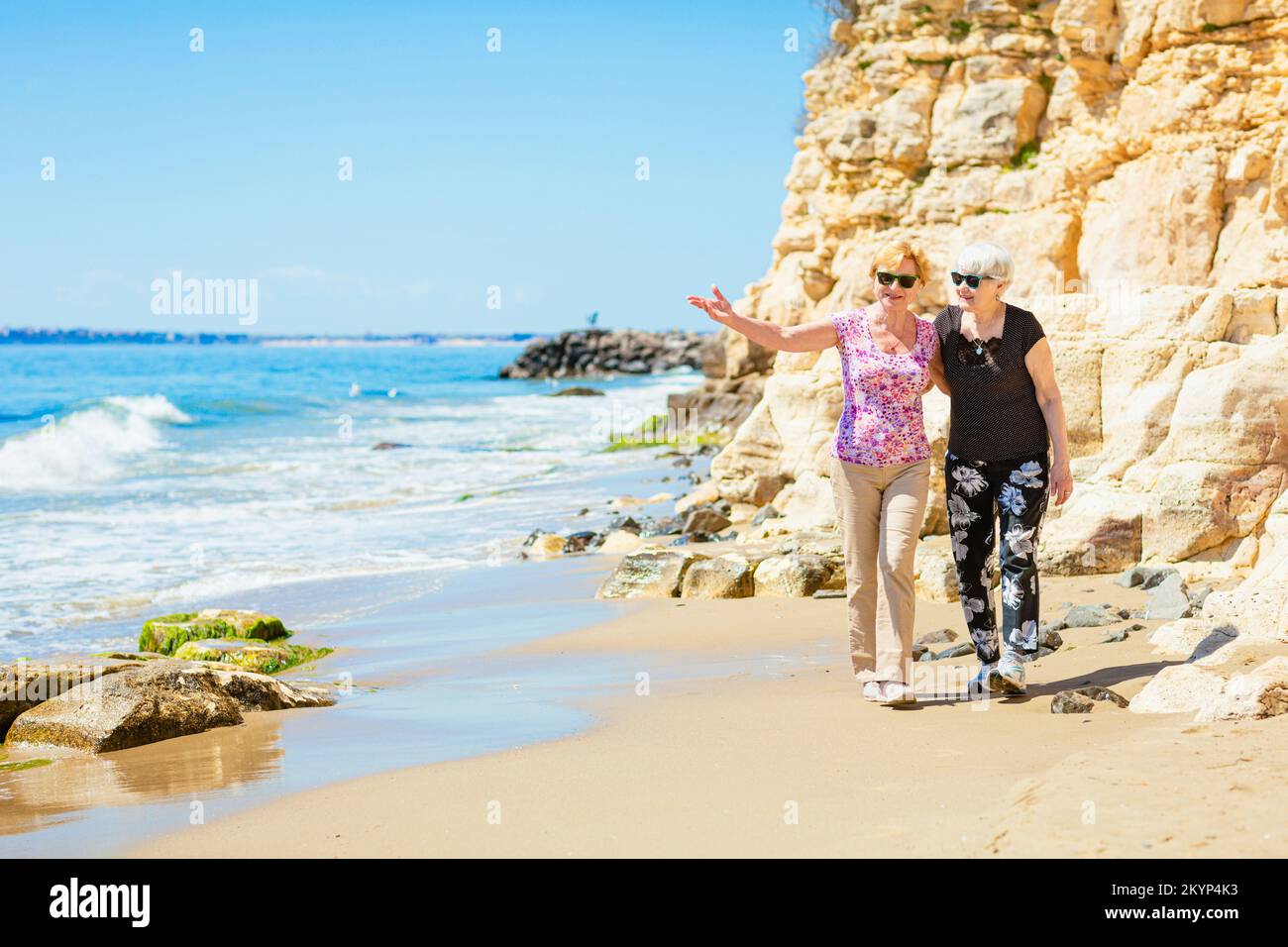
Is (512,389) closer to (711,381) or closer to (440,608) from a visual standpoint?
(711,381)

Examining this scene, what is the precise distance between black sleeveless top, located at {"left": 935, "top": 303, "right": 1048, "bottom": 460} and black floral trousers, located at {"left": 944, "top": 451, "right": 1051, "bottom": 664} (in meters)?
0.07

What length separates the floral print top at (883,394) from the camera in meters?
5.34

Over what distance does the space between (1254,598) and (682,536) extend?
7.71 metres

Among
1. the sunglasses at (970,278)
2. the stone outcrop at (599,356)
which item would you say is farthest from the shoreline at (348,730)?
the stone outcrop at (599,356)

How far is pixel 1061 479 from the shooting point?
204 inches

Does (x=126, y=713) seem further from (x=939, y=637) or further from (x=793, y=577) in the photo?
(x=793, y=577)

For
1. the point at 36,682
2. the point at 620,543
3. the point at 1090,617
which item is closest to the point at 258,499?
the point at 620,543

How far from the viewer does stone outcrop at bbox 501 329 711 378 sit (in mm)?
82375

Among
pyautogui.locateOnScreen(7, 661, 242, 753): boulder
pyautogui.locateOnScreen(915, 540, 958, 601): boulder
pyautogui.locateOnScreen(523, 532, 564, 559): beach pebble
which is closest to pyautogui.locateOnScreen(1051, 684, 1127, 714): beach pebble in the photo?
pyautogui.locateOnScreen(915, 540, 958, 601): boulder

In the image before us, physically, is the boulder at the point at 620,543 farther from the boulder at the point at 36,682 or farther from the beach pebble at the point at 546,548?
the boulder at the point at 36,682

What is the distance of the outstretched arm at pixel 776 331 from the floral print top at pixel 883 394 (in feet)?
0.22

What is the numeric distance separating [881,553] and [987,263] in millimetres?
1305
